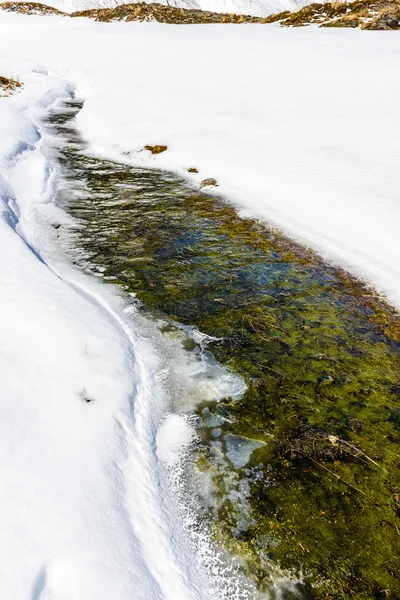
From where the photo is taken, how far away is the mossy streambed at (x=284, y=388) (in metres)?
2.66

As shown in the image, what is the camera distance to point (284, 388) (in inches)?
152

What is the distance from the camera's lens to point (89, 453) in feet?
9.29

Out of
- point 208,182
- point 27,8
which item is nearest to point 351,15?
point 208,182

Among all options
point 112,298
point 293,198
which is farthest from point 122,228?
point 293,198

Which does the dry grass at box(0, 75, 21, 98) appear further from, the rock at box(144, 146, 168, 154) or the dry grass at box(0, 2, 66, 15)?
the dry grass at box(0, 2, 66, 15)

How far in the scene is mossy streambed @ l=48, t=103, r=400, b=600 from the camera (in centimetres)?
266

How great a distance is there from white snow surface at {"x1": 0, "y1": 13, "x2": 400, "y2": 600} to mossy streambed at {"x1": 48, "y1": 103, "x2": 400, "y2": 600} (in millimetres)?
432

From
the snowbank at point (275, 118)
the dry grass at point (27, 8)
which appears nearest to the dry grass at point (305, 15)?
the snowbank at point (275, 118)

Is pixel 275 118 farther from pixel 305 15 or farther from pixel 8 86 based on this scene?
pixel 305 15

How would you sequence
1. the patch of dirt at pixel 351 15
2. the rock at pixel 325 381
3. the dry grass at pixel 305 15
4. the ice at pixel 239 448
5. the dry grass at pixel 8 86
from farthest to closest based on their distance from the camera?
1. the dry grass at pixel 305 15
2. the patch of dirt at pixel 351 15
3. the dry grass at pixel 8 86
4. the rock at pixel 325 381
5. the ice at pixel 239 448

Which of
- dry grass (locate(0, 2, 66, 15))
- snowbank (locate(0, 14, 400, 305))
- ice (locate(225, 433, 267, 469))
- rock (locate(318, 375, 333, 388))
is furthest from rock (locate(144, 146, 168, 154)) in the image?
dry grass (locate(0, 2, 66, 15))

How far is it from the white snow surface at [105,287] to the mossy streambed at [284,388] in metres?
0.43

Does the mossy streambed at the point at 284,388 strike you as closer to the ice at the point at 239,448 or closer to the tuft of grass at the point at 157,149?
the ice at the point at 239,448

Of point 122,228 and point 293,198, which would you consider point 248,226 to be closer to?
point 293,198
